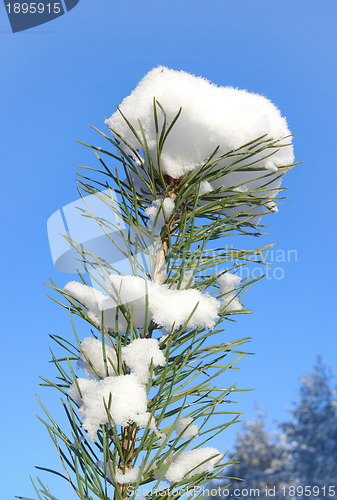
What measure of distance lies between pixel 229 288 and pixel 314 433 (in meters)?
19.4

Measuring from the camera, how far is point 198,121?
157cm

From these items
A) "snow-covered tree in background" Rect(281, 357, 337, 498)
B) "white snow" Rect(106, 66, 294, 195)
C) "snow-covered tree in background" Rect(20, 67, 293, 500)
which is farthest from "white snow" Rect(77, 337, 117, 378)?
"snow-covered tree in background" Rect(281, 357, 337, 498)

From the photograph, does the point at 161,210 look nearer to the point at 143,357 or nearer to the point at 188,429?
the point at 143,357

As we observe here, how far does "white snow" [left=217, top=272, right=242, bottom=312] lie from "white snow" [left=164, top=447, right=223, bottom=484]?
0.47 metres

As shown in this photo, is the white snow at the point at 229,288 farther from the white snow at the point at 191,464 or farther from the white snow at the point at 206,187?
the white snow at the point at 191,464

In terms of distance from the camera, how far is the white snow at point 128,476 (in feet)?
4.00

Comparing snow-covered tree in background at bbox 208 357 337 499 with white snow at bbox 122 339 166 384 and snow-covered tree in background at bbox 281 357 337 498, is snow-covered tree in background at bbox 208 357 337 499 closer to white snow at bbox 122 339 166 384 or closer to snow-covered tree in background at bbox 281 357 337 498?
snow-covered tree in background at bbox 281 357 337 498

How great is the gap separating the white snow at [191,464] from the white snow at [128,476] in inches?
3.7

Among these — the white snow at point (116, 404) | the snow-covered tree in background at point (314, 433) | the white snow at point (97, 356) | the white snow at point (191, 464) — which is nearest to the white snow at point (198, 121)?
the white snow at point (97, 356)

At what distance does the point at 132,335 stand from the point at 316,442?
1938 cm

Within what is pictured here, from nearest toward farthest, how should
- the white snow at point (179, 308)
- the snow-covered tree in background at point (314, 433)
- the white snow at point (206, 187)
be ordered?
the white snow at point (179, 308), the white snow at point (206, 187), the snow-covered tree in background at point (314, 433)

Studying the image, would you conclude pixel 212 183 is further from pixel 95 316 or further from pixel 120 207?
pixel 95 316

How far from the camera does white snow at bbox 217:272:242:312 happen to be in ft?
4.96

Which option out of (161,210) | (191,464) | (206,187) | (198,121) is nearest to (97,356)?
(191,464)
